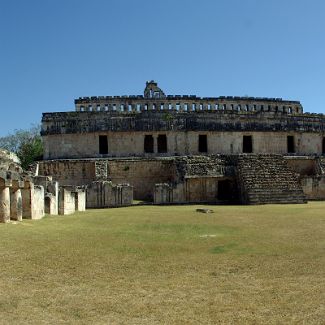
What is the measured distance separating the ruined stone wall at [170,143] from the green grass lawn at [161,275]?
50.0ft

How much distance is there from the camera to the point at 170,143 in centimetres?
2628

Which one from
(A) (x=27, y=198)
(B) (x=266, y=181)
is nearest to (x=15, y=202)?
(A) (x=27, y=198)

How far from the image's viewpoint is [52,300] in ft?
16.6

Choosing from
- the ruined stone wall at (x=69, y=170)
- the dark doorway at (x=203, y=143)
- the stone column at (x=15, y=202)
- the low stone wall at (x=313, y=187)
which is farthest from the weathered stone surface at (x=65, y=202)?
the low stone wall at (x=313, y=187)

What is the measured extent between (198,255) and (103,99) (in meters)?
25.8

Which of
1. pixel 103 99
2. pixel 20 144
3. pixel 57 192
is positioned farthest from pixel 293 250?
pixel 20 144

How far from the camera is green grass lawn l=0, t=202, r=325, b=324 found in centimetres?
462

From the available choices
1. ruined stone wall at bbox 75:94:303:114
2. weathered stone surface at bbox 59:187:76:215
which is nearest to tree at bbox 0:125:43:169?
ruined stone wall at bbox 75:94:303:114

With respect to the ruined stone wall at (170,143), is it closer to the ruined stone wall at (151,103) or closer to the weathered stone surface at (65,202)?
the ruined stone wall at (151,103)

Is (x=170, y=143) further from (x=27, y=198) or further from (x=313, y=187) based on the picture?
(x=27, y=198)

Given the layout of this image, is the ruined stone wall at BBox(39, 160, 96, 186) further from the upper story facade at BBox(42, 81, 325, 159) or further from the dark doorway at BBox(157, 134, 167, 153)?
the dark doorway at BBox(157, 134, 167, 153)

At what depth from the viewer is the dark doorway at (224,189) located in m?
22.7

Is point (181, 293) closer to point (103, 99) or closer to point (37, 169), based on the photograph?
point (37, 169)

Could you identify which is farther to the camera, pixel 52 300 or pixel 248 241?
pixel 248 241
